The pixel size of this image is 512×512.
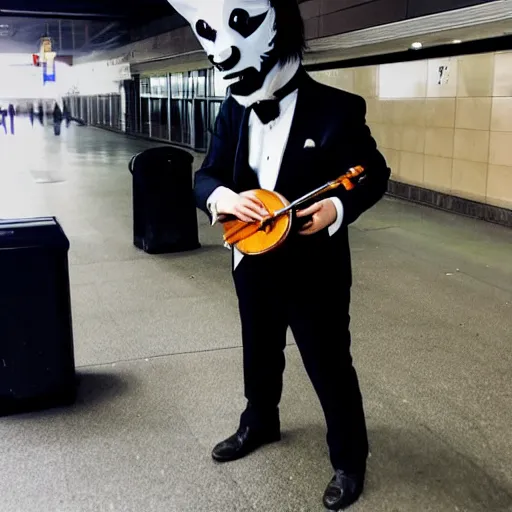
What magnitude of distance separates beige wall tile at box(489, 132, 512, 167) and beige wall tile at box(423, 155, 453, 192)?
81 cm

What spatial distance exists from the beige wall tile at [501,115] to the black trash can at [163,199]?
374cm

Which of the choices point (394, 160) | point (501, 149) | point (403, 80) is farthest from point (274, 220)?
point (394, 160)

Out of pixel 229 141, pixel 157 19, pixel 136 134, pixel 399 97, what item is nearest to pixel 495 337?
pixel 229 141

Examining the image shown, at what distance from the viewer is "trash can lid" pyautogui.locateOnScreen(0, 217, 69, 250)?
3248 millimetres

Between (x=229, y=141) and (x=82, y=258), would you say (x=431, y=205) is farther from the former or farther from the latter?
(x=229, y=141)

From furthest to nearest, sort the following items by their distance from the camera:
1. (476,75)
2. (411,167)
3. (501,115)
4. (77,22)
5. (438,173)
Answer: (77,22), (411,167), (438,173), (476,75), (501,115)

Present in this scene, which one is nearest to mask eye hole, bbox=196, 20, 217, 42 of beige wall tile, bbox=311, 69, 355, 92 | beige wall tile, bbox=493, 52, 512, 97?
beige wall tile, bbox=493, 52, 512, 97

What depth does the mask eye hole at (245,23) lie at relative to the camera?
2293 millimetres

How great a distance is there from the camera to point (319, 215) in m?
2.26

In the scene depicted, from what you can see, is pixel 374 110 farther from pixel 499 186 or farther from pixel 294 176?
pixel 294 176

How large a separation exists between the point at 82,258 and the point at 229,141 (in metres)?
4.26

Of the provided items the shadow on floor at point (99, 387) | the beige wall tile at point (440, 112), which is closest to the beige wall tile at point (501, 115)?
the beige wall tile at point (440, 112)

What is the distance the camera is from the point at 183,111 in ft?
63.1

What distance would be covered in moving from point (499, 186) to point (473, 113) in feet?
3.31
